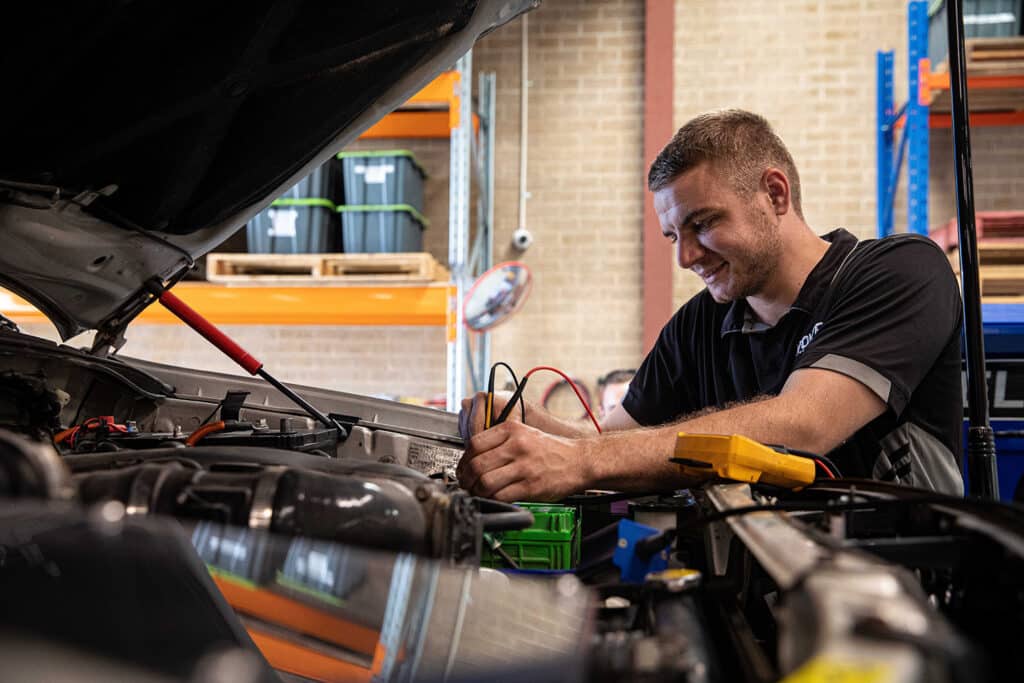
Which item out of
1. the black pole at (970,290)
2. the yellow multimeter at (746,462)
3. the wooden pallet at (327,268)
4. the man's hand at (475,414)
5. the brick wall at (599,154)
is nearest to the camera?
the yellow multimeter at (746,462)

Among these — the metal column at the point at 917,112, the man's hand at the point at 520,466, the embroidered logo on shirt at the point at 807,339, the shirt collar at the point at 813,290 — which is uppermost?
the metal column at the point at 917,112

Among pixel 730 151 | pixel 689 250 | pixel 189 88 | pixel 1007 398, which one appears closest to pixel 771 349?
pixel 689 250

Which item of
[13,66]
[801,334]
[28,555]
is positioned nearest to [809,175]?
[801,334]

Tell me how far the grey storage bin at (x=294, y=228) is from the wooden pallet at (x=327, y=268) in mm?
62

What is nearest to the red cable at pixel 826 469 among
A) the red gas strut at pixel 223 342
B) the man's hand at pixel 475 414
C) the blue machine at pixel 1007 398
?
the man's hand at pixel 475 414

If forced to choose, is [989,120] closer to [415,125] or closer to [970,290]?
[415,125]

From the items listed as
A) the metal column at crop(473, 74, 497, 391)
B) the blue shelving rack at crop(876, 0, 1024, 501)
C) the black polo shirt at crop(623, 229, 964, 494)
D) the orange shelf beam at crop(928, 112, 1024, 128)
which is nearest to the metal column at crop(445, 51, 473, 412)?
the metal column at crop(473, 74, 497, 391)

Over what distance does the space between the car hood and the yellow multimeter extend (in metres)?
0.81

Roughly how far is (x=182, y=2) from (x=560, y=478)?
88 cm

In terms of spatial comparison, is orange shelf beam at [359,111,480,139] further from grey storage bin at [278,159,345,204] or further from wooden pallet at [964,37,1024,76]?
wooden pallet at [964,37,1024,76]

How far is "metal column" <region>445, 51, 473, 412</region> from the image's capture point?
4078 mm

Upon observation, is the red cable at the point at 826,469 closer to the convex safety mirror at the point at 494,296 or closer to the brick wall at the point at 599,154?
the convex safety mirror at the point at 494,296

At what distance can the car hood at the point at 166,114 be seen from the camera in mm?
1222

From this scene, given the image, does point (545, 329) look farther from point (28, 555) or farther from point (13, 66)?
point (28, 555)
